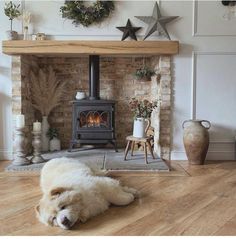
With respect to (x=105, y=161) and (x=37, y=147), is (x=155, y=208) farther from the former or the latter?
(x=37, y=147)

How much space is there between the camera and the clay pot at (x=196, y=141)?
12.2ft

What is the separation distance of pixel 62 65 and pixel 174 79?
1802mm

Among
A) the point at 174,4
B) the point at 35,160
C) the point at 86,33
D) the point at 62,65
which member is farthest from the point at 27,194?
the point at 174,4

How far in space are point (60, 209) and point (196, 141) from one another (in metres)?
2.29

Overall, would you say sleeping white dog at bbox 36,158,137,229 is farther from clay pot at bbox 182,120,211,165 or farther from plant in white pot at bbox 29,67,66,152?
plant in white pot at bbox 29,67,66,152

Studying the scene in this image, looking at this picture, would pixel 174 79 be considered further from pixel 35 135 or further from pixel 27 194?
pixel 27 194

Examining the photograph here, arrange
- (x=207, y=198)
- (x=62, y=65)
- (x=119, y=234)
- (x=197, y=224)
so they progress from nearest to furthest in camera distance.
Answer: (x=119, y=234)
(x=197, y=224)
(x=207, y=198)
(x=62, y=65)

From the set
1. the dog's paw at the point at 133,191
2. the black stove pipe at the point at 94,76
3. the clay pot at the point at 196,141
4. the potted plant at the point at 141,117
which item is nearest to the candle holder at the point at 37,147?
the black stove pipe at the point at 94,76

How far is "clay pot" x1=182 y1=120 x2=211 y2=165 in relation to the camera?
3.73 metres

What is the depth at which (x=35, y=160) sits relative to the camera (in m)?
3.67

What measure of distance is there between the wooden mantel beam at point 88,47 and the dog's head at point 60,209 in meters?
2.22

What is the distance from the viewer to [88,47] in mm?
3770

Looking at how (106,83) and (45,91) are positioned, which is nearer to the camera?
(45,91)

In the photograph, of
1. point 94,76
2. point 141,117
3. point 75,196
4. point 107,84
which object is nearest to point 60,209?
point 75,196
